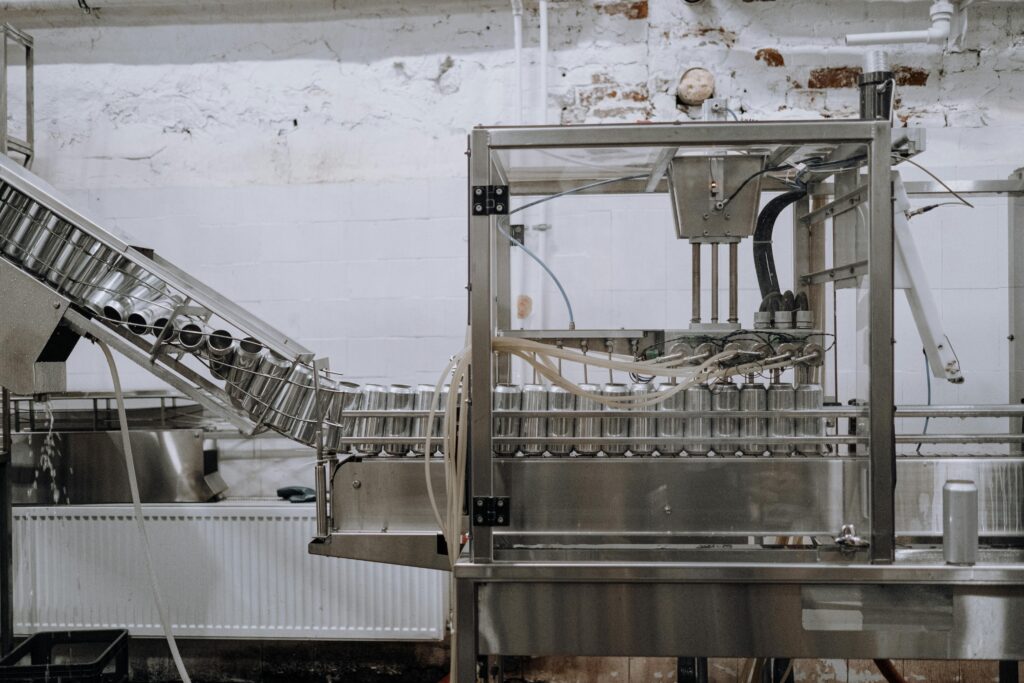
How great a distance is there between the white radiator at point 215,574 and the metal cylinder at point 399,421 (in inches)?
37.1

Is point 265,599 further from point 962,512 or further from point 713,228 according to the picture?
point 962,512

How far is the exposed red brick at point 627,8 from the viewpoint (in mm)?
2396

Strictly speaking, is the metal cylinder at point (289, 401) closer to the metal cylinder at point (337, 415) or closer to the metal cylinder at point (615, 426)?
the metal cylinder at point (337, 415)

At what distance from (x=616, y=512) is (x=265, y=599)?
1405 millimetres

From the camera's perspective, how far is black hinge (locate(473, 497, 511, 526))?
131cm

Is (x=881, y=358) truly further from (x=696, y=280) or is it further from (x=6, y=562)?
(x=6, y=562)

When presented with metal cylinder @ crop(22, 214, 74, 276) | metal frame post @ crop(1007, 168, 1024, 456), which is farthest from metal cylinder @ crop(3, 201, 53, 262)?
metal frame post @ crop(1007, 168, 1024, 456)

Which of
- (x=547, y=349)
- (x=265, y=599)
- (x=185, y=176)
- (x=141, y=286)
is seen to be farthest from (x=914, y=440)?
(x=185, y=176)

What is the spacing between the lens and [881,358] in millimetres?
1278

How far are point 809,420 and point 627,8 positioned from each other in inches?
63.7

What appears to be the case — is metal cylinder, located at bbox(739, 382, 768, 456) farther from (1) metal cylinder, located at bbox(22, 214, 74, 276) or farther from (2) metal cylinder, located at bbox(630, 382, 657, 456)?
(1) metal cylinder, located at bbox(22, 214, 74, 276)

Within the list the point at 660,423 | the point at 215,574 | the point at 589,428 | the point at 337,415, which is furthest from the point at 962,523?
the point at 215,574

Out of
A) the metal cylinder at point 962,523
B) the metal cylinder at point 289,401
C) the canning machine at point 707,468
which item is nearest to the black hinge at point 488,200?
the canning machine at point 707,468

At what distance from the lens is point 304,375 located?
1725 mm
